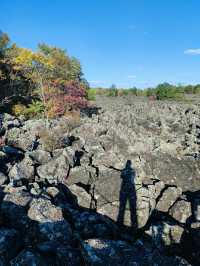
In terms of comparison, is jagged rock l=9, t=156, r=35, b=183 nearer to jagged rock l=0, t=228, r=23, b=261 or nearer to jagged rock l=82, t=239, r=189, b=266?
jagged rock l=0, t=228, r=23, b=261

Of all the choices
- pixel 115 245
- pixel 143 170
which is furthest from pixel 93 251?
pixel 143 170

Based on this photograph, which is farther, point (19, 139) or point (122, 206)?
point (19, 139)

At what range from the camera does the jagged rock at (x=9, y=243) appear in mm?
6807

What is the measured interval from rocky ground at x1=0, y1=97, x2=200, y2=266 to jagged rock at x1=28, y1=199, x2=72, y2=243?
23 mm

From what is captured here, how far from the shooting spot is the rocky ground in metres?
6.92

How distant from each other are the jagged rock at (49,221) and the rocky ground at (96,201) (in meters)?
0.02

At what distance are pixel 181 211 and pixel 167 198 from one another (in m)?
0.85

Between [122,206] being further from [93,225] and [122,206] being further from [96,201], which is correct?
[93,225]

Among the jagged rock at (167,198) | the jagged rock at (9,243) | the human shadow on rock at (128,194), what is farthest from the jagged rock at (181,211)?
the jagged rock at (9,243)

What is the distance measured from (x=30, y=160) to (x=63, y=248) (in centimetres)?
678

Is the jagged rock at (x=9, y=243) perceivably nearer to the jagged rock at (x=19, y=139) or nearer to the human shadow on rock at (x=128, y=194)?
the human shadow on rock at (x=128, y=194)

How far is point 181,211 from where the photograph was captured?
1062 centimetres

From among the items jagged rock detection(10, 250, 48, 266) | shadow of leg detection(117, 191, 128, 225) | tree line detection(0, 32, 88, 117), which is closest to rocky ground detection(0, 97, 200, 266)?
jagged rock detection(10, 250, 48, 266)

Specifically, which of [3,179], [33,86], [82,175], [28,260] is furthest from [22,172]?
[33,86]
